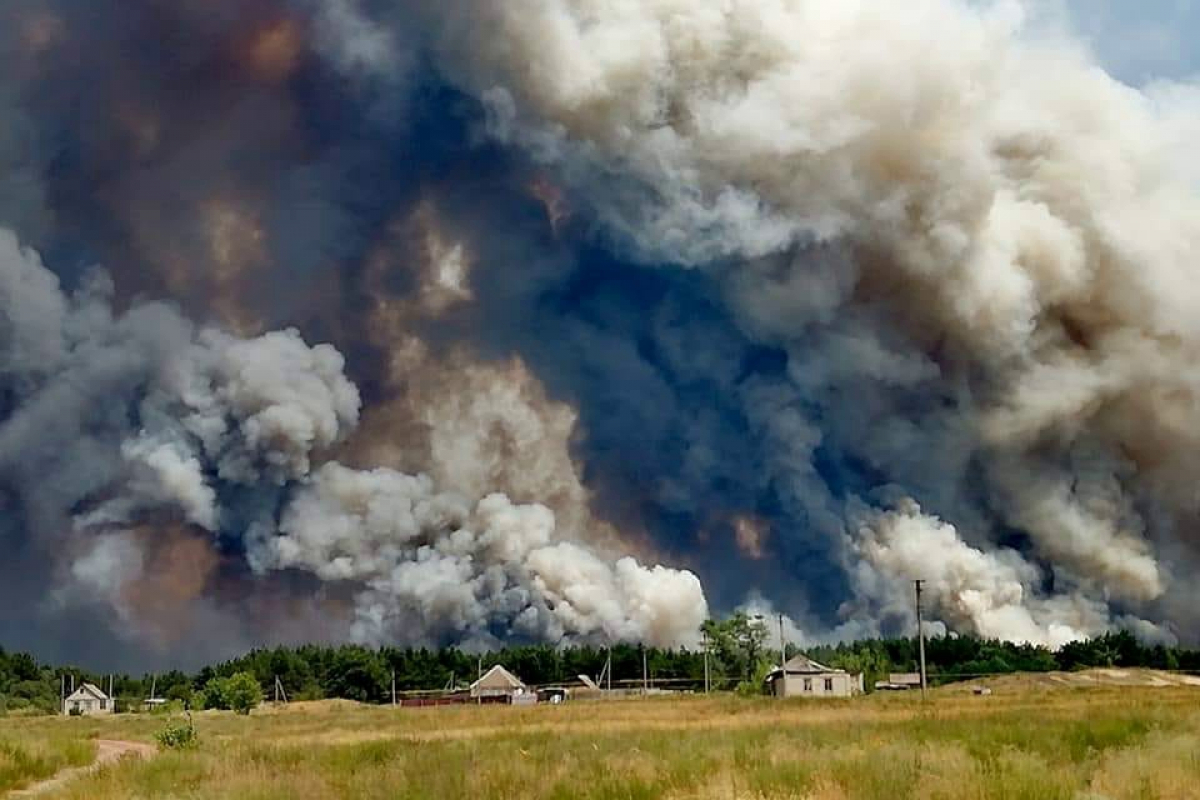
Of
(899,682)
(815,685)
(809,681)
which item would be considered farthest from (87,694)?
(899,682)

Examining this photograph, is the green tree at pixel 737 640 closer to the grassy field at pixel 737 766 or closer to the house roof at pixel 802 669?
the house roof at pixel 802 669

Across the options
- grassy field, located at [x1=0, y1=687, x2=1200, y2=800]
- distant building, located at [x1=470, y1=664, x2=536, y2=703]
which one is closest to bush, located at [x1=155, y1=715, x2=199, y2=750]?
grassy field, located at [x1=0, y1=687, x2=1200, y2=800]

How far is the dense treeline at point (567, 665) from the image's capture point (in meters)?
108

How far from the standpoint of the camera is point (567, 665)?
13225 centimetres

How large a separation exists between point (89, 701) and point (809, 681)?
7091 centimetres

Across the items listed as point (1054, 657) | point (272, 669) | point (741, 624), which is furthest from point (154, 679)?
point (1054, 657)

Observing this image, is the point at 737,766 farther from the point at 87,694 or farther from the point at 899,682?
the point at 87,694

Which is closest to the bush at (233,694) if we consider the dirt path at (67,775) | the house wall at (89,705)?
the house wall at (89,705)

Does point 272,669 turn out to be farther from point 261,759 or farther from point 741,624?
point 261,759

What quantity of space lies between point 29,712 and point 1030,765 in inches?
4026

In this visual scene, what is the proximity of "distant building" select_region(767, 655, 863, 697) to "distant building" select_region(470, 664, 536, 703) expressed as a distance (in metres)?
24.4

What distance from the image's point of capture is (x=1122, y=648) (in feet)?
386

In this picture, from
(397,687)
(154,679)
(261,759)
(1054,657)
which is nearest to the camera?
(261,759)

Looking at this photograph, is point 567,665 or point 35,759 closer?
point 35,759
